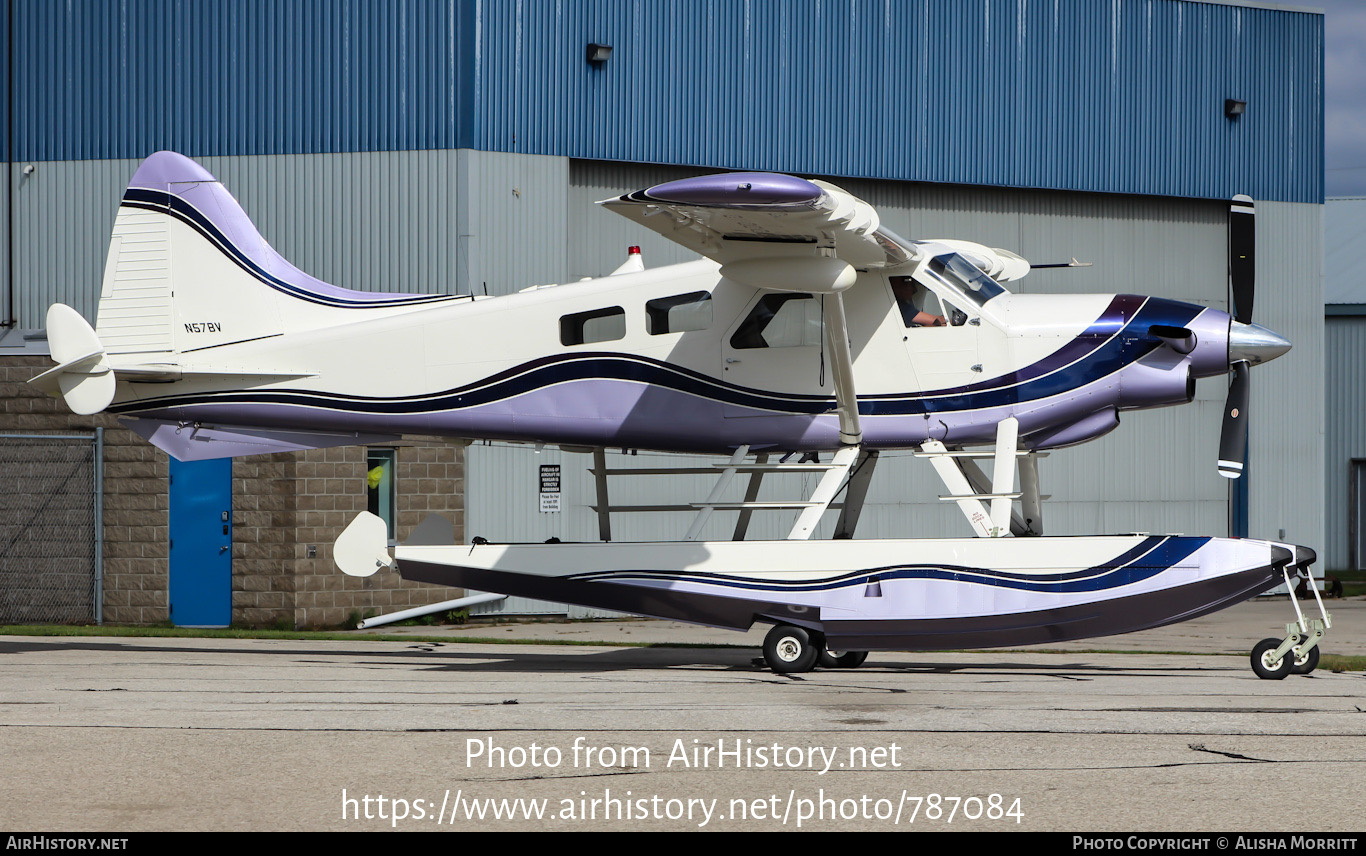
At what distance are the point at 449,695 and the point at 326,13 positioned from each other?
38.4ft

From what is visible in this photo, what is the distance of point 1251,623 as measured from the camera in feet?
56.0

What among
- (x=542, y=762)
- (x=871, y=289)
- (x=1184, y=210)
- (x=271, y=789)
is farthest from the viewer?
(x=1184, y=210)

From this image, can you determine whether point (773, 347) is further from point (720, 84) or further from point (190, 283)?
point (720, 84)

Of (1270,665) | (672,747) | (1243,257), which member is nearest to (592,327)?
(672,747)

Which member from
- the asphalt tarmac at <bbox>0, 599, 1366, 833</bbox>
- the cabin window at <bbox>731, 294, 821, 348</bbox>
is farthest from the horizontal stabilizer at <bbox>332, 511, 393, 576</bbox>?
the cabin window at <bbox>731, 294, 821, 348</bbox>

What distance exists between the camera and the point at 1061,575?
33.3 feet

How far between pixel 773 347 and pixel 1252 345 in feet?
12.5

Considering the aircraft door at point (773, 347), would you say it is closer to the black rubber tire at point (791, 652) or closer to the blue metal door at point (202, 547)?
the black rubber tire at point (791, 652)

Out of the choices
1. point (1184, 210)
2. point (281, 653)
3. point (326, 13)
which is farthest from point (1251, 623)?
point (326, 13)

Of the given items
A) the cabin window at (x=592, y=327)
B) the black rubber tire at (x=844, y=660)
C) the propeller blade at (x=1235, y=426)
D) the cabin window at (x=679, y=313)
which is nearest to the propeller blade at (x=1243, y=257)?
the propeller blade at (x=1235, y=426)

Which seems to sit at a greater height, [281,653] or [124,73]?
[124,73]

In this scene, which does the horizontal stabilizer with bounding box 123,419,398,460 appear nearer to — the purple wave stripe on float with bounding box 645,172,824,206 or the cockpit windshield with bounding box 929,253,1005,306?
the purple wave stripe on float with bounding box 645,172,824,206

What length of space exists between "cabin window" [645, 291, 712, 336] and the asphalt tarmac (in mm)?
2905

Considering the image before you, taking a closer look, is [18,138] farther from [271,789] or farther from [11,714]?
[271,789]
